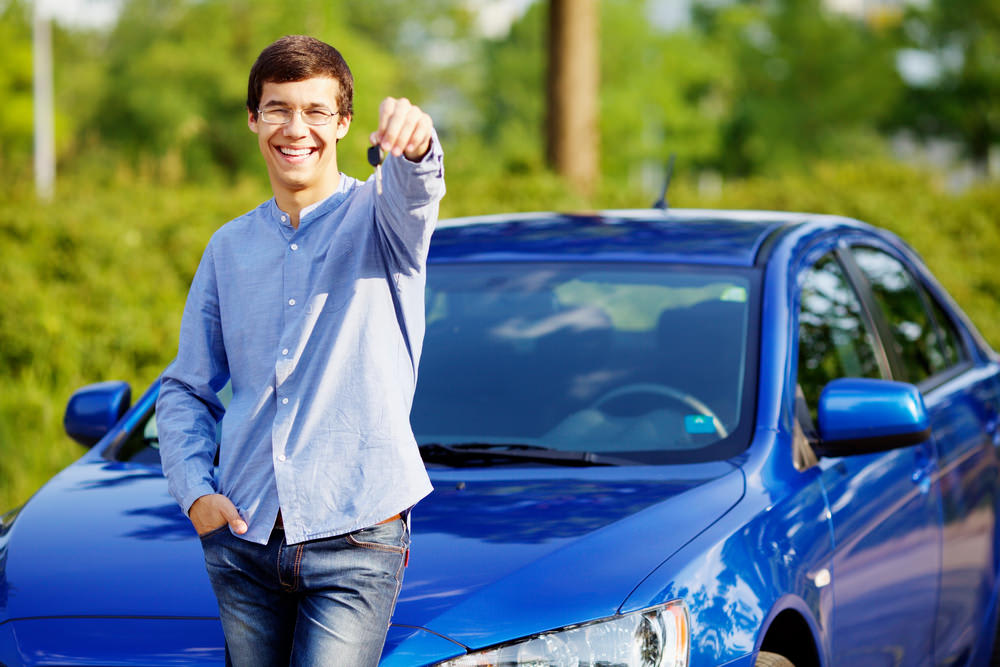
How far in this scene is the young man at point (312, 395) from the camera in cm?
206

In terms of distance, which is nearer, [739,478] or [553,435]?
[739,478]

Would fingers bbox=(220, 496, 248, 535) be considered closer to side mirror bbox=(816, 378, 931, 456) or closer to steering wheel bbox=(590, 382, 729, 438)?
steering wheel bbox=(590, 382, 729, 438)

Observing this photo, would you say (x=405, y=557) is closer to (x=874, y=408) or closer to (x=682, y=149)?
(x=874, y=408)

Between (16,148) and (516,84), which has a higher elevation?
(516,84)

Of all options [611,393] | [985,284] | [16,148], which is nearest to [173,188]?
[985,284]

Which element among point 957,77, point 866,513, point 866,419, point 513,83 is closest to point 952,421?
point 866,513

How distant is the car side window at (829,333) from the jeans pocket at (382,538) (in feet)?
5.70

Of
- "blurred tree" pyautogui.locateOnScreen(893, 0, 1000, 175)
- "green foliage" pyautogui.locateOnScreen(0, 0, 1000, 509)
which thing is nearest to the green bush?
"green foliage" pyautogui.locateOnScreen(0, 0, 1000, 509)

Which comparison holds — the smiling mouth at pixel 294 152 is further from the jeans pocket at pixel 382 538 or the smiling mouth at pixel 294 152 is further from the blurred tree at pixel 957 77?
the blurred tree at pixel 957 77

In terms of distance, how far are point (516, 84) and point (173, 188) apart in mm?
33128

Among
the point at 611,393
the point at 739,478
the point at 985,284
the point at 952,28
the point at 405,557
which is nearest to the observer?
the point at 405,557

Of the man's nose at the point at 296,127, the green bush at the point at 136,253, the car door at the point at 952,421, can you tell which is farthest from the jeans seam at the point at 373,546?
the green bush at the point at 136,253

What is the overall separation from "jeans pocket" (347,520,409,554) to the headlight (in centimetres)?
29

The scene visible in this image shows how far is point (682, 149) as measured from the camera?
151 ft
